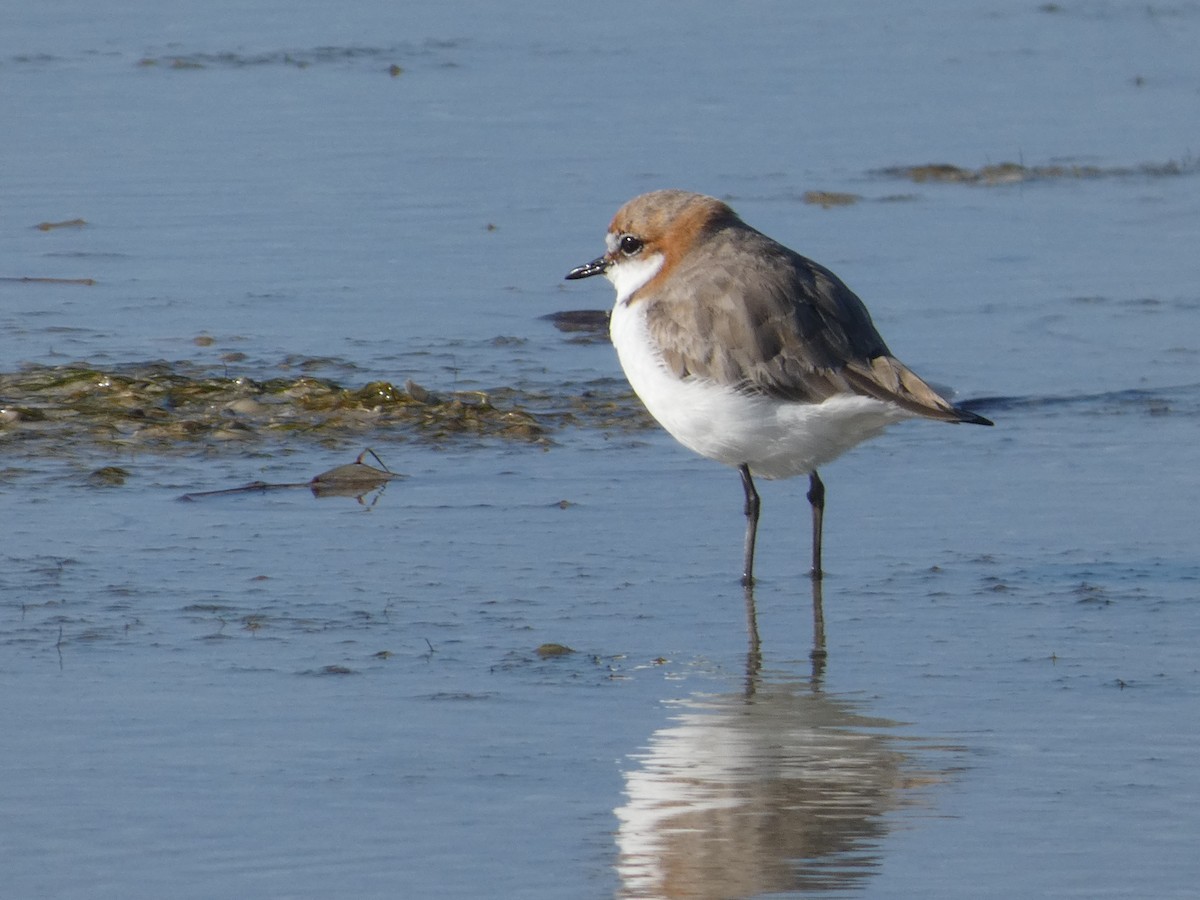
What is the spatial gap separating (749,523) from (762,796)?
1791 mm

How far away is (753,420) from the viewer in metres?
6.02

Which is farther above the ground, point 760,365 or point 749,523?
point 760,365

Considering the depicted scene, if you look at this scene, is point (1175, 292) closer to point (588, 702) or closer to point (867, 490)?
point (867, 490)

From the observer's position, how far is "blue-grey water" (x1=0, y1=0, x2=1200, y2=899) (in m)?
4.11

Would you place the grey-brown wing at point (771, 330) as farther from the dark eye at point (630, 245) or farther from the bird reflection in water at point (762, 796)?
A: the bird reflection in water at point (762, 796)

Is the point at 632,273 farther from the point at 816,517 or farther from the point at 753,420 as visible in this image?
the point at 816,517

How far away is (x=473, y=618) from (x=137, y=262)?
14.4 feet

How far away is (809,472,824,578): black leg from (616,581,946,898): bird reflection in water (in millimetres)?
860

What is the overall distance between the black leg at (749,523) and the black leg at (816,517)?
0.51 feet

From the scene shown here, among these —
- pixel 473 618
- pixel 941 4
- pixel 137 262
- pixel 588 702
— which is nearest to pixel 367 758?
pixel 588 702

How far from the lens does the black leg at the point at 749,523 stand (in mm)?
5910

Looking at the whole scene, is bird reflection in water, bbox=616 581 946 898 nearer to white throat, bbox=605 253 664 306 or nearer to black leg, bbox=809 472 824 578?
black leg, bbox=809 472 824 578

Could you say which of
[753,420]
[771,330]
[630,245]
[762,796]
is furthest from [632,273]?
[762,796]

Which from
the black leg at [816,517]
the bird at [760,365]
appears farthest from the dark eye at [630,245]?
the black leg at [816,517]
